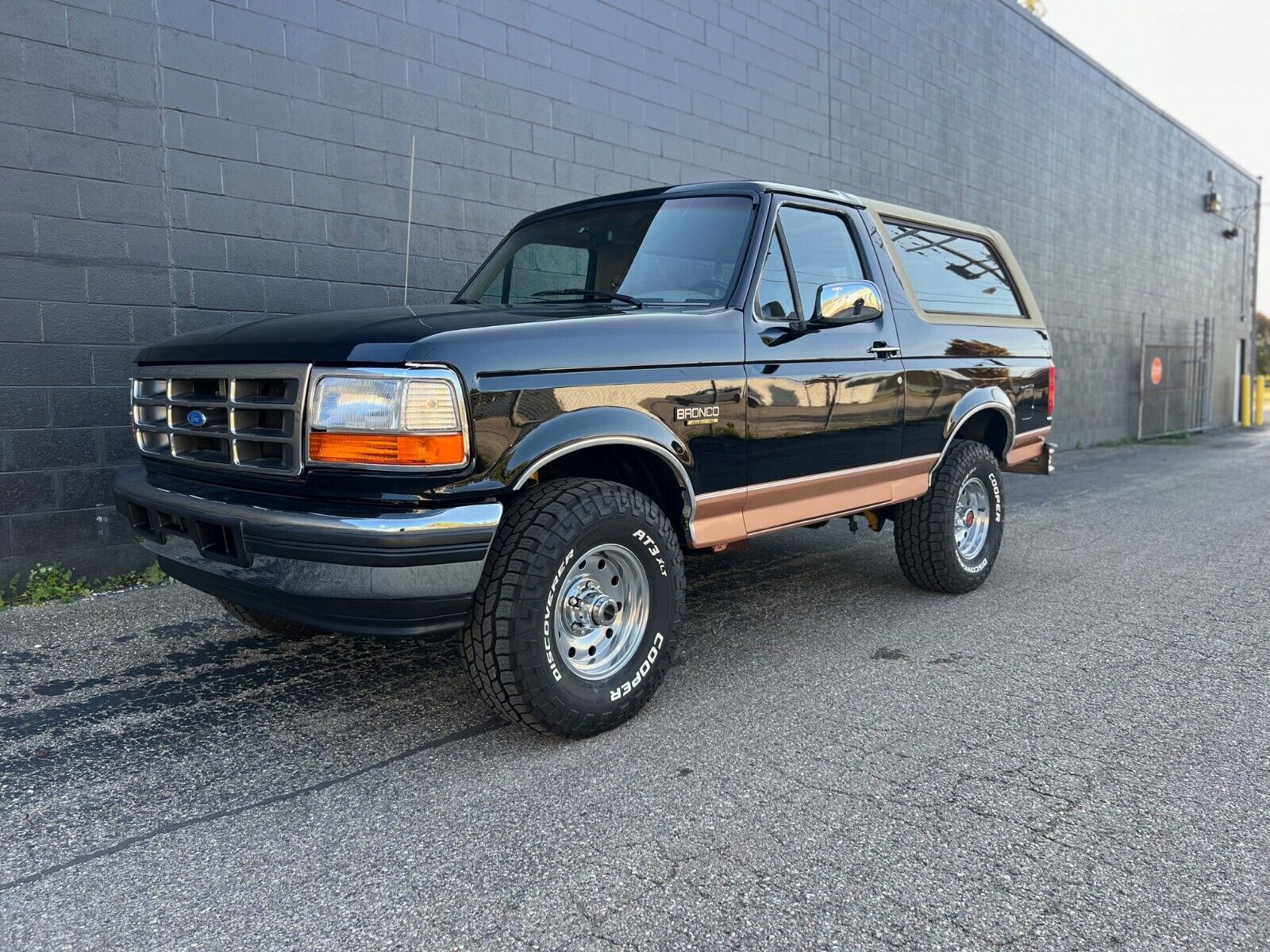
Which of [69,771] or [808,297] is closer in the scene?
[69,771]

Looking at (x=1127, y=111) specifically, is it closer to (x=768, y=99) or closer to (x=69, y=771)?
(x=768, y=99)

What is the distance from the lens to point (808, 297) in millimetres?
4215

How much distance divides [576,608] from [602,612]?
96 millimetres

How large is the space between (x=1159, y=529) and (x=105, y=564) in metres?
7.22

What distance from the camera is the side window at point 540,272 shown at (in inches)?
166

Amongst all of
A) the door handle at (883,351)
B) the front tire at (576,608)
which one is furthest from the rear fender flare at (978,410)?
the front tire at (576,608)

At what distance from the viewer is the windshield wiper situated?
149 inches

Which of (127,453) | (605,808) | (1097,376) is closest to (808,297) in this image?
(605,808)

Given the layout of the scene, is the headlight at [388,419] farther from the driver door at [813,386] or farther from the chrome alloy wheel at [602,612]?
the driver door at [813,386]

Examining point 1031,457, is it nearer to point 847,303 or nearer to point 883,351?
point 883,351

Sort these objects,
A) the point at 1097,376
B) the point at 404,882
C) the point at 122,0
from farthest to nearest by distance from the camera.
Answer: the point at 1097,376 → the point at 122,0 → the point at 404,882

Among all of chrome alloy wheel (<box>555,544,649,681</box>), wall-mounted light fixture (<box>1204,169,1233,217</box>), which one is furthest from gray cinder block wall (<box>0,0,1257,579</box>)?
wall-mounted light fixture (<box>1204,169,1233,217</box>)

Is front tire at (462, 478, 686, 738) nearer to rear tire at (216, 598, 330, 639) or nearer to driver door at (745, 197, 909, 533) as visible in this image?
driver door at (745, 197, 909, 533)

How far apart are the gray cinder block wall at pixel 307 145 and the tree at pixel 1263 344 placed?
134 feet
